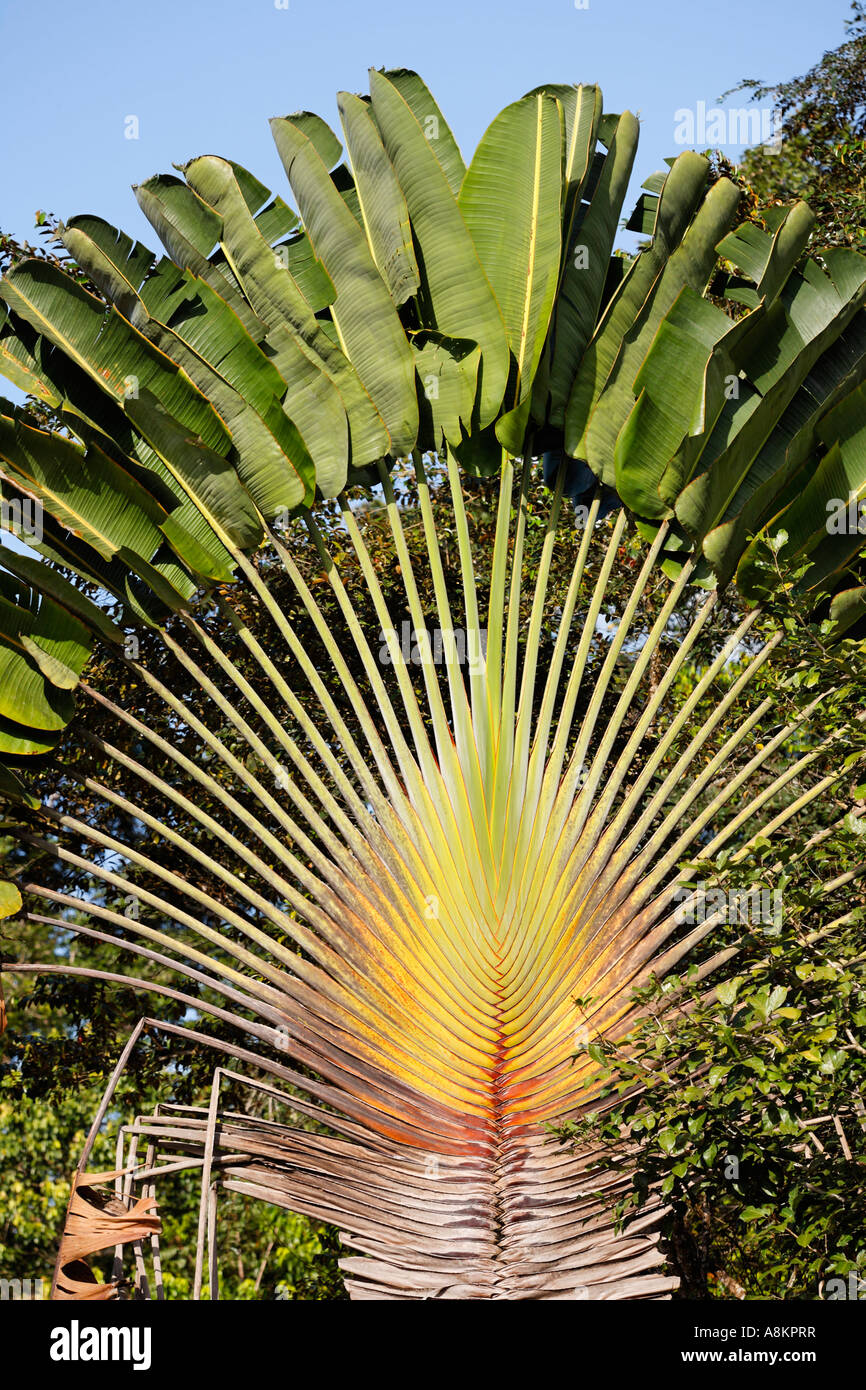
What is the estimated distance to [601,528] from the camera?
7074 millimetres

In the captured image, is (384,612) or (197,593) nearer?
(384,612)

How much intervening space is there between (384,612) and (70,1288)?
9.23 ft

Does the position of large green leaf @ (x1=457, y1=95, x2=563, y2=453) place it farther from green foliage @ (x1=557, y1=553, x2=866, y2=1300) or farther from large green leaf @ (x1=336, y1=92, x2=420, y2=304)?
green foliage @ (x1=557, y1=553, x2=866, y2=1300)

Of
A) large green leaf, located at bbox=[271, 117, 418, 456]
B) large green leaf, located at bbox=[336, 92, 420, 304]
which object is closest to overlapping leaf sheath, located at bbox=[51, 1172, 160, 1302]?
large green leaf, located at bbox=[271, 117, 418, 456]

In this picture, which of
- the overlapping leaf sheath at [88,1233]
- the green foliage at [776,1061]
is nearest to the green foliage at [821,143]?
the green foliage at [776,1061]

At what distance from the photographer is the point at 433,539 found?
507 centimetres

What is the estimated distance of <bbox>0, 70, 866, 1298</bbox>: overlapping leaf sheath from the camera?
4.15 metres

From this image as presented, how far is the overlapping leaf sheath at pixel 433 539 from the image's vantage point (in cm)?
415

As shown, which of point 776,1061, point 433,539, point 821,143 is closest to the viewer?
point 776,1061

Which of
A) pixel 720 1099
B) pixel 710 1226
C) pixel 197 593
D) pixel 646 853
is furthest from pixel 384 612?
pixel 710 1226

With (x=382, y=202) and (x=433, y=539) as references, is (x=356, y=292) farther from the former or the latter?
(x=433, y=539)

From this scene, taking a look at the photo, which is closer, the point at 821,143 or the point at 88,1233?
the point at 88,1233

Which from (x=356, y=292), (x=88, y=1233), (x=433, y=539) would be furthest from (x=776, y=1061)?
(x=356, y=292)

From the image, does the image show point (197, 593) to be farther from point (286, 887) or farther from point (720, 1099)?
point (720, 1099)
